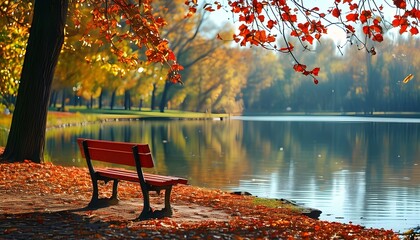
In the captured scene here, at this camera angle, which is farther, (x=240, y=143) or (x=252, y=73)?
(x=252, y=73)

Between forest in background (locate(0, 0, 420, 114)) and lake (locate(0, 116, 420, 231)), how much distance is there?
24.2ft

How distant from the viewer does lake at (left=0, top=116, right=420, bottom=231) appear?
56.0 ft

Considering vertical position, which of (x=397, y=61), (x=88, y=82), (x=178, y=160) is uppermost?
(x=397, y=61)

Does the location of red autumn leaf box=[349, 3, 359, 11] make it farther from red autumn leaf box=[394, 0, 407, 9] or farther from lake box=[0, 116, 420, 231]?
lake box=[0, 116, 420, 231]

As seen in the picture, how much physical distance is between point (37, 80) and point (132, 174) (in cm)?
619

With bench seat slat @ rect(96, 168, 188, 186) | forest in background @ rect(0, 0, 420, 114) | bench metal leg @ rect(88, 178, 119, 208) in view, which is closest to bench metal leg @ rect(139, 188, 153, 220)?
bench seat slat @ rect(96, 168, 188, 186)

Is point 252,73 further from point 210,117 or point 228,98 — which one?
point 210,117

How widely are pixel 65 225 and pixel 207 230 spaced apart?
183 centimetres

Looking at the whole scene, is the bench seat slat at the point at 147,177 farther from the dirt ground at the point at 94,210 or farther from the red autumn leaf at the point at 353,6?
the red autumn leaf at the point at 353,6

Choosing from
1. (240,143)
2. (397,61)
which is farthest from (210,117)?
(240,143)

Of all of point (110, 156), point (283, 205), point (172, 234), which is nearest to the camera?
point (172, 234)

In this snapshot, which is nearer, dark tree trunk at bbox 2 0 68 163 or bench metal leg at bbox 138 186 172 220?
bench metal leg at bbox 138 186 172 220

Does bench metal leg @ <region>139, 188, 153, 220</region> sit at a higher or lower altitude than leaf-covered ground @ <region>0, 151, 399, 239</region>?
higher

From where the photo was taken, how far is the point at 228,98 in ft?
309
